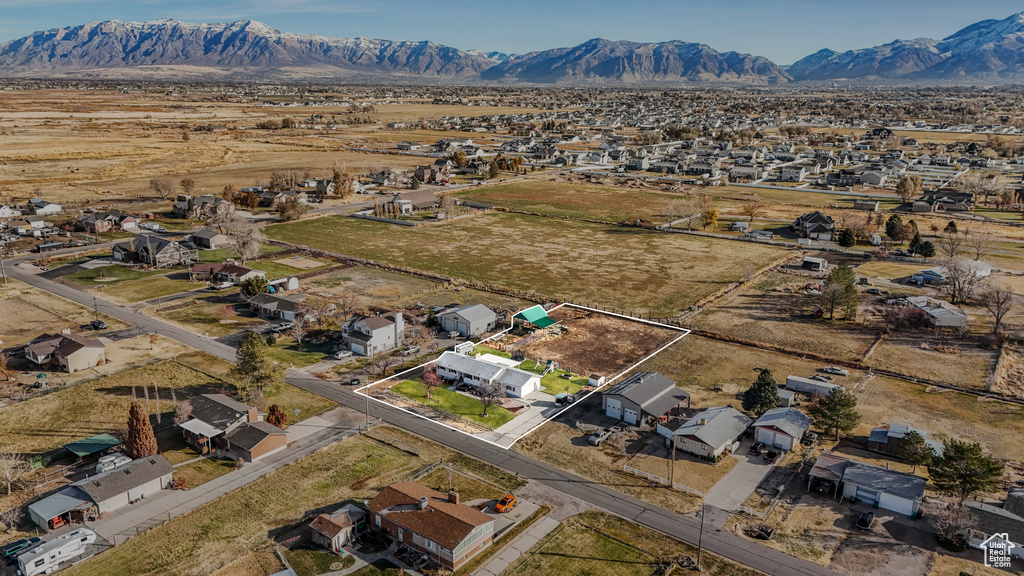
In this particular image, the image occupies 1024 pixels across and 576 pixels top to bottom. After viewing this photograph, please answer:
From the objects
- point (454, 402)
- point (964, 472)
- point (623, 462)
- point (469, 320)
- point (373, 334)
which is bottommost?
point (623, 462)

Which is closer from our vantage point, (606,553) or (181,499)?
(606,553)

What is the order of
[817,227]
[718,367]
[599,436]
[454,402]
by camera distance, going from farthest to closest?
[817,227]
[718,367]
[454,402]
[599,436]

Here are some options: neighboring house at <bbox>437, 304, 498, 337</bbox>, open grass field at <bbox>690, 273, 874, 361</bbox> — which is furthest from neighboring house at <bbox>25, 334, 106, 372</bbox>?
open grass field at <bbox>690, 273, 874, 361</bbox>

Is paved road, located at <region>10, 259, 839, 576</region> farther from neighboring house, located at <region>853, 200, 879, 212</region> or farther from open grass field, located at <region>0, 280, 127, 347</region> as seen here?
neighboring house, located at <region>853, 200, 879, 212</region>

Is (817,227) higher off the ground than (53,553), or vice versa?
(817,227)

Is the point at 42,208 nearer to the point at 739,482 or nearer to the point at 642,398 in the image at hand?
the point at 642,398

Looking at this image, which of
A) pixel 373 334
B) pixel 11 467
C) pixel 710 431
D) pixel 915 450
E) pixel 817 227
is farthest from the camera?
pixel 817 227

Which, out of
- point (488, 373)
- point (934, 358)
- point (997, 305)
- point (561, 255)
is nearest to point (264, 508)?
point (488, 373)
